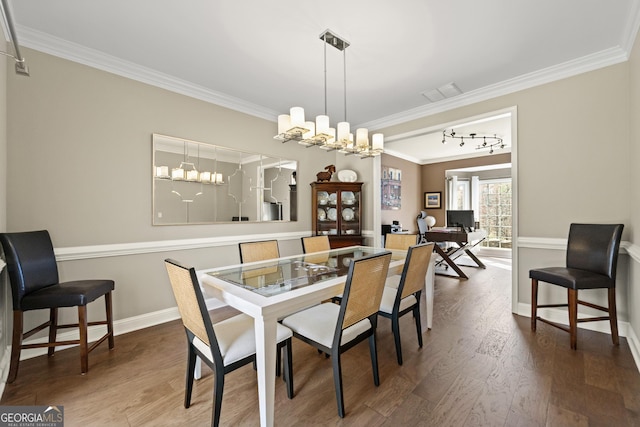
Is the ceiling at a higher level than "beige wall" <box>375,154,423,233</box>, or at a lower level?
higher

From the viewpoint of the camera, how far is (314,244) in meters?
3.16

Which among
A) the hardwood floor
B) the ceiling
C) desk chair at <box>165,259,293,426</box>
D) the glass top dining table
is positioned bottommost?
the hardwood floor

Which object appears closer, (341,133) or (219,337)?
(219,337)

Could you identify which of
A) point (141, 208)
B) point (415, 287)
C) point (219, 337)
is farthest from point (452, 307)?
point (141, 208)

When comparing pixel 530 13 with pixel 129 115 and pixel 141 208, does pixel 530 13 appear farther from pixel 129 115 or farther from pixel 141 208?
pixel 141 208

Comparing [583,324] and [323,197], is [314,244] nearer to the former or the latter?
[323,197]

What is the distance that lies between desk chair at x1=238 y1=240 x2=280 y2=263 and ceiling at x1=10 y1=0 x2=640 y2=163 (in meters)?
1.72

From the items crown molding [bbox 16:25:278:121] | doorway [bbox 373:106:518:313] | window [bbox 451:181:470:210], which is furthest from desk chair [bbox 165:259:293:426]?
window [bbox 451:181:470:210]

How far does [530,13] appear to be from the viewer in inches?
79.4

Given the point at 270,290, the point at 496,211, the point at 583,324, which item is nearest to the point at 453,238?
the point at 583,324

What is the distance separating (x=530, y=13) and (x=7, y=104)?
3.98m

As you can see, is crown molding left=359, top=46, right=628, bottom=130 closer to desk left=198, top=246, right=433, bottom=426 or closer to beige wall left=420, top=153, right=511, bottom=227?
desk left=198, top=246, right=433, bottom=426

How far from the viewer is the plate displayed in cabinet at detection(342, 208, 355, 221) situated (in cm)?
446

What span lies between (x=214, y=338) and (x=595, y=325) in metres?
3.41
